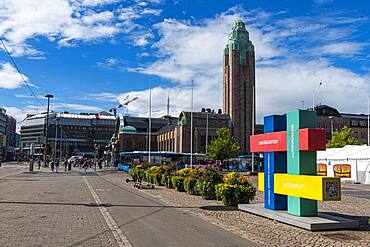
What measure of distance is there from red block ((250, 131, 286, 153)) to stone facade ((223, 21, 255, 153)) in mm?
87916

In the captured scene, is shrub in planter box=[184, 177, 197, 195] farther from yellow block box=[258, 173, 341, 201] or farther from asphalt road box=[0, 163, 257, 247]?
yellow block box=[258, 173, 341, 201]

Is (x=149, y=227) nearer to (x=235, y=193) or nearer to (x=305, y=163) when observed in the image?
(x=305, y=163)

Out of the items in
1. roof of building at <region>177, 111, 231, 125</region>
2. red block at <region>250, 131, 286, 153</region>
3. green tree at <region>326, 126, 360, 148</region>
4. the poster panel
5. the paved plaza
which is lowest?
the paved plaza

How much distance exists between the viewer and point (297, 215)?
12406 mm

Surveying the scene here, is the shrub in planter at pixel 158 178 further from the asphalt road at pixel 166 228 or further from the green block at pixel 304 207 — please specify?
the green block at pixel 304 207

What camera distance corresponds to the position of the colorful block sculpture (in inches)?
451

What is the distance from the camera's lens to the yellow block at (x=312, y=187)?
11172 millimetres

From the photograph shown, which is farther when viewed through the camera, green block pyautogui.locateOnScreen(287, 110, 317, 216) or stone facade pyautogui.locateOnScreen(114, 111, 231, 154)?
stone facade pyautogui.locateOnScreen(114, 111, 231, 154)

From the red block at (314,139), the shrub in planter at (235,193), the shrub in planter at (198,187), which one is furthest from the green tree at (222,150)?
the red block at (314,139)

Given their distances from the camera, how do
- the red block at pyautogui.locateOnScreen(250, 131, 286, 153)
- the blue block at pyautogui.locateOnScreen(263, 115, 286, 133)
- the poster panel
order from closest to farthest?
the red block at pyautogui.locateOnScreen(250, 131, 286, 153)
the blue block at pyautogui.locateOnScreen(263, 115, 286, 133)
the poster panel

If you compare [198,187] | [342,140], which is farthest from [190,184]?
A: [342,140]

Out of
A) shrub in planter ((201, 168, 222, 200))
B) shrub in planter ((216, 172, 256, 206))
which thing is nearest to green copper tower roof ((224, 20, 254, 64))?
shrub in planter ((201, 168, 222, 200))

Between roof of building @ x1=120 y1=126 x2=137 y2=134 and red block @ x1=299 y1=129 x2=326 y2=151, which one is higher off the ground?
roof of building @ x1=120 y1=126 x2=137 y2=134

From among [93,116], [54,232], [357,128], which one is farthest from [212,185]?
[93,116]
